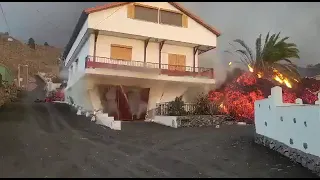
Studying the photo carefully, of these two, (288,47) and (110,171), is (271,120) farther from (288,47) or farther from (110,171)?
(288,47)

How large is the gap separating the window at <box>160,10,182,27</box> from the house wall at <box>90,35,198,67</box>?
1.61m

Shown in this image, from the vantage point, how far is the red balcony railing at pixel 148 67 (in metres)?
16.3

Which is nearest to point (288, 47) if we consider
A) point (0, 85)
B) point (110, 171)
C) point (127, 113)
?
point (127, 113)

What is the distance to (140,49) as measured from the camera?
18500 mm

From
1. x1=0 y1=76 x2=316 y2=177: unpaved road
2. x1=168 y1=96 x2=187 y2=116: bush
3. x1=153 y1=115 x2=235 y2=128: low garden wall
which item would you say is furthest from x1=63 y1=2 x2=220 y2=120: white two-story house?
x1=0 y1=76 x2=316 y2=177: unpaved road

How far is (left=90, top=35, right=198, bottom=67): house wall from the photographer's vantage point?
1745 cm

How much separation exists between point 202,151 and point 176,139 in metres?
2.28

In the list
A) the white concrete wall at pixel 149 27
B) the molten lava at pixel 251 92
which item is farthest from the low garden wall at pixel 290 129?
the white concrete wall at pixel 149 27

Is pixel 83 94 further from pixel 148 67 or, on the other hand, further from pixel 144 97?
pixel 148 67

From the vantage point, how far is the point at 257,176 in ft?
21.7

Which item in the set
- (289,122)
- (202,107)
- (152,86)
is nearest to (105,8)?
(152,86)

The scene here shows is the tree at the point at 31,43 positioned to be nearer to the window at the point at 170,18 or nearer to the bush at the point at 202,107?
the window at the point at 170,18

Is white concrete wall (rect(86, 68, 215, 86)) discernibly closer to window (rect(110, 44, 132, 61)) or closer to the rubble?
window (rect(110, 44, 132, 61))

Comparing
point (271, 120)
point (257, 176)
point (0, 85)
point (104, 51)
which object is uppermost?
point (104, 51)
